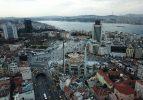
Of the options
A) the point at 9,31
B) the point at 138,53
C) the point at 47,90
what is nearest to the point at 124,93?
the point at 47,90

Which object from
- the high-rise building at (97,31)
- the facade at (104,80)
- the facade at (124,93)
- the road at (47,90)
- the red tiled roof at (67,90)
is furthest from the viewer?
the high-rise building at (97,31)

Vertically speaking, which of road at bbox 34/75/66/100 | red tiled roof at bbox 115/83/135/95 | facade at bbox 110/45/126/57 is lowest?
road at bbox 34/75/66/100

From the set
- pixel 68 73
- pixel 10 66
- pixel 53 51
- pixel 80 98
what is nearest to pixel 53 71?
pixel 68 73

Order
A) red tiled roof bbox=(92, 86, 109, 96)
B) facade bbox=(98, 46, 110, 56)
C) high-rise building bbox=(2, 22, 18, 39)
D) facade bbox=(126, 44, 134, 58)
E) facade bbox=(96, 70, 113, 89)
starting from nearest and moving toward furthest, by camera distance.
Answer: red tiled roof bbox=(92, 86, 109, 96)
facade bbox=(96, 70, 113, 89)
facade bbox=(126, 44, 134, 58)
facade bbox=(98, 46, 110, 56)
high-rise building bbox=(2, 22, 18, 39)

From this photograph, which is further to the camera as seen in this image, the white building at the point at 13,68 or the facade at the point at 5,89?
the white building at the point at 13,68

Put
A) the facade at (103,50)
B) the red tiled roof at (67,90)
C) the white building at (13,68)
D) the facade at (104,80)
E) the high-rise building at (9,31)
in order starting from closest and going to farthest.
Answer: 1. the red tiled roof at (67,90)
2. the facade at (104,80)
3. the white building at (13,68)
4. the facade at (103,50)
5. the high-rise building at (9,31)

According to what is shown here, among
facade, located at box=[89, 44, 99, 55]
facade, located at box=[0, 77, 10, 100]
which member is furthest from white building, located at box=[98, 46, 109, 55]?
facade, located at box=[0, 77, 10, 100]

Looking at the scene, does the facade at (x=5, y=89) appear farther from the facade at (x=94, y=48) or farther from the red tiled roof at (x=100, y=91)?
the facade at (x=94, y=48)

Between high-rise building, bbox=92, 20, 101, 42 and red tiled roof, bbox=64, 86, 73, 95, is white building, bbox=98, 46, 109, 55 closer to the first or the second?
high-rise building, bbox=92, 20, 101, 42

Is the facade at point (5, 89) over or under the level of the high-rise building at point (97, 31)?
under

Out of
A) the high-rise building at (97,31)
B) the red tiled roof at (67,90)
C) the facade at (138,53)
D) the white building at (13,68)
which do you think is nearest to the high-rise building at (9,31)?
the high-rise building at (97,31)

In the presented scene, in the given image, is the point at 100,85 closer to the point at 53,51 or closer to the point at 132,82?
the point at 132,82
